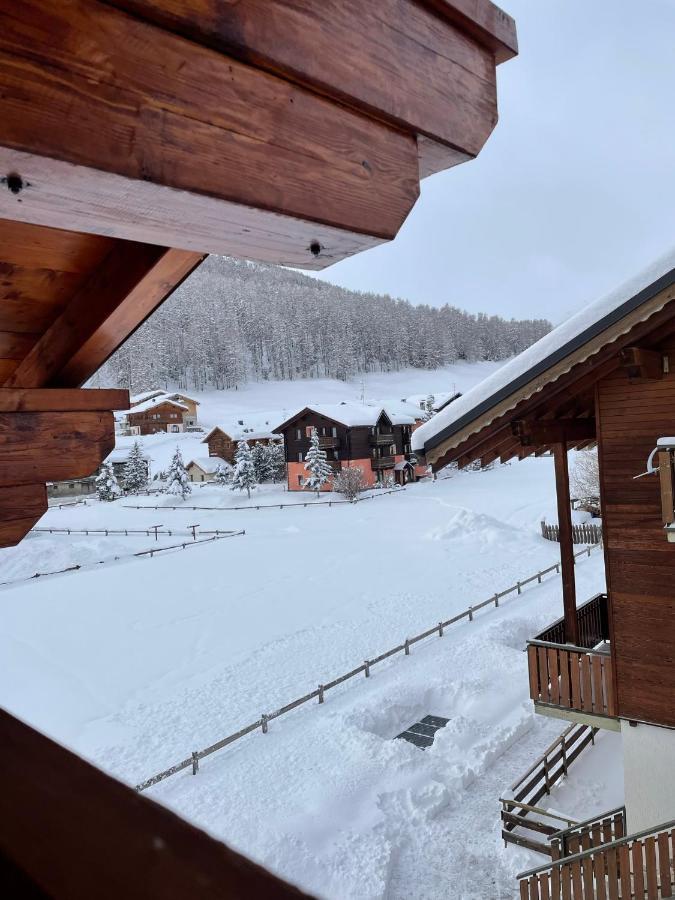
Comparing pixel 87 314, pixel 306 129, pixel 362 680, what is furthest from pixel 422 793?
pixel 306 129

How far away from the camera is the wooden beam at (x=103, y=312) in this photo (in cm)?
201

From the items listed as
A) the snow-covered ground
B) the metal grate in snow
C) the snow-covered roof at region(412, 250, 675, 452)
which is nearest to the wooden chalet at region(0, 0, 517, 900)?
the snow-covered ground

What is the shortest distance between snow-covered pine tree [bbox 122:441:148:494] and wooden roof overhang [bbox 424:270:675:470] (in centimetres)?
4611

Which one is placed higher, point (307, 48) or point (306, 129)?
point (307, 48)

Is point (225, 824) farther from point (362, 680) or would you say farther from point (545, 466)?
point (545, 466)

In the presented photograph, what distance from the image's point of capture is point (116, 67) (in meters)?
0.93

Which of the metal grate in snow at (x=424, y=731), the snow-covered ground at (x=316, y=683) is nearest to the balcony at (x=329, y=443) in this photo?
the snow-covered ground at (x=316, y=683)

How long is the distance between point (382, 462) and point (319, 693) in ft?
114

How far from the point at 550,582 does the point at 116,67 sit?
2091 centimetres

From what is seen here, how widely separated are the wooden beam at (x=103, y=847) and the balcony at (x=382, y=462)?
44938 mm

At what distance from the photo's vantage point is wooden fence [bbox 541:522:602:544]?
1001 inches

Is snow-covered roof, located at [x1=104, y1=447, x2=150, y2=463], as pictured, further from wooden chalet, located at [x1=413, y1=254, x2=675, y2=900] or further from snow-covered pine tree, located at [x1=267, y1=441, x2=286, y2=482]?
wooden chalet, located at [x1=413, y1=254, x2=675, y2=900]

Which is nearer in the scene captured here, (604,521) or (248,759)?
(604,521)

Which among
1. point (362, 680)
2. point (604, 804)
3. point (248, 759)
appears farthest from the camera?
point (362, 680)
